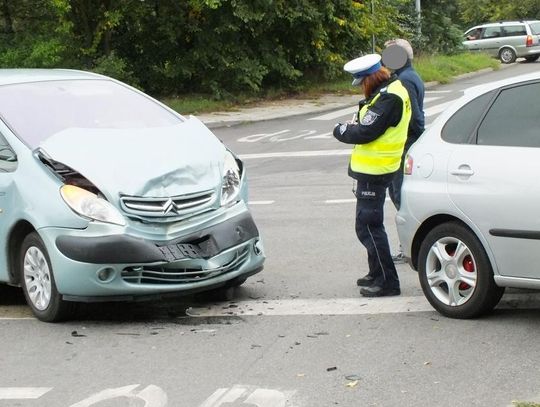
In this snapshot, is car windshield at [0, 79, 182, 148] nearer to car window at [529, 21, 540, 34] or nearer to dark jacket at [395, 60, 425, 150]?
dark jacket at [395, 60, 425, 150]

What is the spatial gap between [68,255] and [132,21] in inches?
778

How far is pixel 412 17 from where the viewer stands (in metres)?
34.9

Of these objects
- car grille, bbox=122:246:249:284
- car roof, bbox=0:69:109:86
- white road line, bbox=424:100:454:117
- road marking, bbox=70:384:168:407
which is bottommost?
white road line, bbox=424:100:454:117

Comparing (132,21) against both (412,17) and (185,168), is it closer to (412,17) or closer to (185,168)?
(412,17)

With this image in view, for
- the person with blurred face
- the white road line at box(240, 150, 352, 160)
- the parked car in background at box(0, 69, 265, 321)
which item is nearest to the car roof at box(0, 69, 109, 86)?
the parked car in background at box(0, 69, 265, 321)

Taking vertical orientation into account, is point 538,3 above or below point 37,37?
below

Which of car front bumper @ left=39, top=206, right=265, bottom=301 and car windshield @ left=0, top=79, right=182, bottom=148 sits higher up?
car windshield @ left=0, top=79, right=182, bottom=148

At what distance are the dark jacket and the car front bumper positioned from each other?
2.15 meters

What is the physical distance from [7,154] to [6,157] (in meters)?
0.02

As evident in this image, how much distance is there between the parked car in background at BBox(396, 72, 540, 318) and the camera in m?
5.68

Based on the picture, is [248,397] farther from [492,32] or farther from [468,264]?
[492,32]

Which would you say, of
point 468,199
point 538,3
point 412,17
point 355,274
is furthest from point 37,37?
point 538,3

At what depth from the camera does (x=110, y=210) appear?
6.22 m

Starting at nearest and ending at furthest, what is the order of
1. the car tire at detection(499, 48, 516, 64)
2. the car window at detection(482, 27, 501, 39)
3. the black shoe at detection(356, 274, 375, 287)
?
the black shoe at detection(356, 274, 375, 287) → the car tire at detection(499, 48, 516, 64) → the car window at detection(482, 27, 501, 39)
